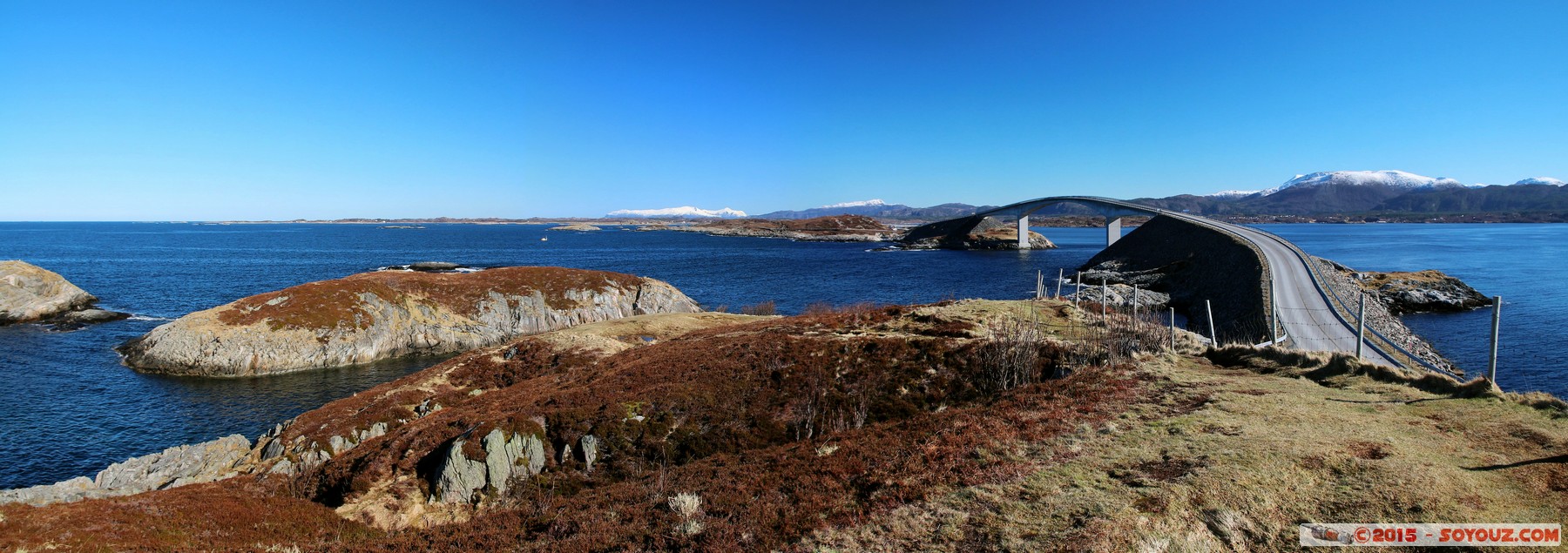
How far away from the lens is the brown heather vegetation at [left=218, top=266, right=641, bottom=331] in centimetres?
3875

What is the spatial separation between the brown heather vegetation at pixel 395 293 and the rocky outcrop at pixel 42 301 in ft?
64.7

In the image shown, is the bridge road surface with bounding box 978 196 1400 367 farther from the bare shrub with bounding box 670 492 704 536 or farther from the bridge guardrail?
the bare shrub with bounding box 670 492 704 536

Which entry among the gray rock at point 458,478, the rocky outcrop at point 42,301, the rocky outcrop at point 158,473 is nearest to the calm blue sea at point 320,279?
the rocky outcrop at point 42,301

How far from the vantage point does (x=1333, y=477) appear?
9.37 m

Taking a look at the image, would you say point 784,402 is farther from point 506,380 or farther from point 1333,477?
point 506,380

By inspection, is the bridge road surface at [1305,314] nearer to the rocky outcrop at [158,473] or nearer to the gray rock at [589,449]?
the gray rock at [589,449]

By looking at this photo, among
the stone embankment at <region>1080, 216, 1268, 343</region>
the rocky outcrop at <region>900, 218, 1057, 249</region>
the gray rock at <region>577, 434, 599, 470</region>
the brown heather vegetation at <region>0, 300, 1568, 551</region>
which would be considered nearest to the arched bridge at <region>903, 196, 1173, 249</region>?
the rocky outcrop at <region>900, 218, 1057, 249</region>

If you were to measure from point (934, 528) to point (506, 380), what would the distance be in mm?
23505

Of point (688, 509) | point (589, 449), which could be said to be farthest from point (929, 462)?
point (589, 449)

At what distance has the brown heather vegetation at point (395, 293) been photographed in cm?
3875

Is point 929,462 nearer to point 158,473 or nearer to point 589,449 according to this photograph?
point 589,449

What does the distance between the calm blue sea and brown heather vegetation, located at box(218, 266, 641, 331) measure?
519cm

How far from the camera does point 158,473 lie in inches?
705

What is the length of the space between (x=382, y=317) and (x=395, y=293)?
2935 mm
